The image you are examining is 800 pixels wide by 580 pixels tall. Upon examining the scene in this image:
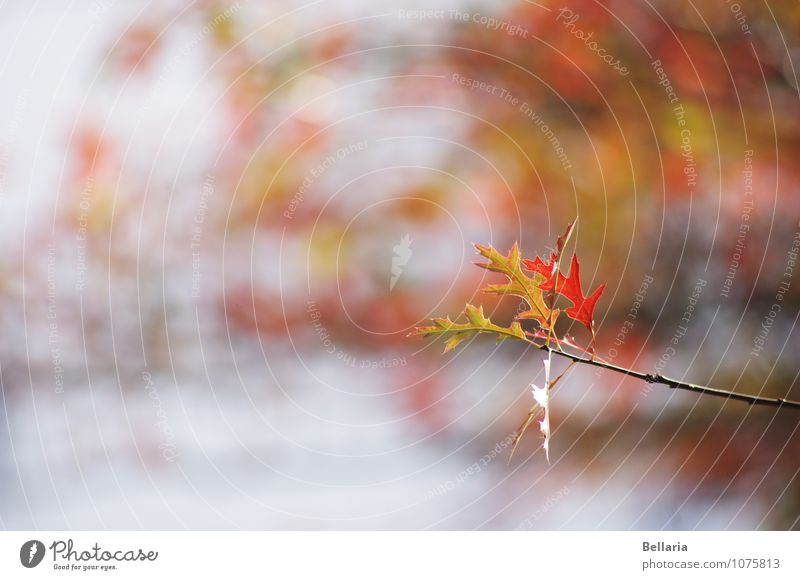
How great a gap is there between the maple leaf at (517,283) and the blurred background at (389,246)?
0.89 feet

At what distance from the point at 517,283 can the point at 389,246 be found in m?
0.31

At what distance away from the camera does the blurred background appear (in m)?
0.72

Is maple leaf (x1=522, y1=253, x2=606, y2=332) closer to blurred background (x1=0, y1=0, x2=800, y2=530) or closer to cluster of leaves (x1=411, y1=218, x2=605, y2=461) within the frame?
cluster of leaves (x1=411, y1=218, x2=605, y2=461)

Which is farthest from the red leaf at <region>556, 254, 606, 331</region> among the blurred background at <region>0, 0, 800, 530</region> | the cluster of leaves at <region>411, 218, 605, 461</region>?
the blurred background at <region>0, 0, 800, 530</region>

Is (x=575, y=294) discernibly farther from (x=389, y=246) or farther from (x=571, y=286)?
(x=389, y=246)

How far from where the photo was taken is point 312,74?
0.75 meters

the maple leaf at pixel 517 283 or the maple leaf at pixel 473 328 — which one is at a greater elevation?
the maple leaf at pixel 517 283

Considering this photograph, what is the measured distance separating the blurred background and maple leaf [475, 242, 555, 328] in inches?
10.7

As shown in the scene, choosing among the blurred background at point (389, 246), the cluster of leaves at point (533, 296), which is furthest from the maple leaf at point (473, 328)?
the blurred background at point (389, 246)

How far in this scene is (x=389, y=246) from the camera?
0.75 metres

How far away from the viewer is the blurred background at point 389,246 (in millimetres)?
718

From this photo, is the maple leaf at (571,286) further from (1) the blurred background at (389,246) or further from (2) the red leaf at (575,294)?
(1) the blurred background at (389,246)

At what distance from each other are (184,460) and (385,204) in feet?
1.09
